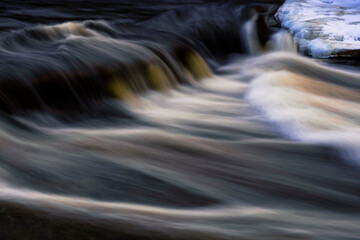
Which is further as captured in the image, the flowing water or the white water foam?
the white water foam

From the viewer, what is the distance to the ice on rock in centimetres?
580

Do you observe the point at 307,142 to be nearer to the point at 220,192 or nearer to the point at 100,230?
the point at 220,192

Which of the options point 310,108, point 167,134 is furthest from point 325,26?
point 167,134

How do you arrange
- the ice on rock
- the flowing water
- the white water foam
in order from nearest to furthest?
the flowing water < the white water foam < the ice on rock

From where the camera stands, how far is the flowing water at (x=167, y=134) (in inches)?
80.9

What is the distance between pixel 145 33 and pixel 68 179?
124 inches

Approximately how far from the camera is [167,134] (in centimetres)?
351

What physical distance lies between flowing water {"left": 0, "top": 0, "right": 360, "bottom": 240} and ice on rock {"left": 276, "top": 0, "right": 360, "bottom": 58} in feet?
0.52

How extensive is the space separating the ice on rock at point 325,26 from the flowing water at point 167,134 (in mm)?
157

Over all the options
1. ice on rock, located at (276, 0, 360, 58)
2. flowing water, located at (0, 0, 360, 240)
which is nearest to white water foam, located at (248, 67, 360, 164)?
flowing water, located at (0, 0, 360, 240)

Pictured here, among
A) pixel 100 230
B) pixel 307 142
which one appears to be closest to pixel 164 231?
pixel 100 230

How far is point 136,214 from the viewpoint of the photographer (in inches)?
78.4

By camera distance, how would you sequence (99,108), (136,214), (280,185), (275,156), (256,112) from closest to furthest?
1. (136,214)
2. (280,185)
3. (275,156)
4. (99,108)
5. (256,112)

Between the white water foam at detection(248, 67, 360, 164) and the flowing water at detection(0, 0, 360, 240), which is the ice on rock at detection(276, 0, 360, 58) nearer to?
the flowing water at detection(0, 0, 360, 240)
